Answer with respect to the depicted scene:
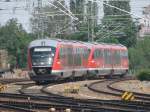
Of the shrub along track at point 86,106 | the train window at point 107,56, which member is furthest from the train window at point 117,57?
the shrub along track at point 86,106

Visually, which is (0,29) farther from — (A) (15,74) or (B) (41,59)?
(B) (41,59)

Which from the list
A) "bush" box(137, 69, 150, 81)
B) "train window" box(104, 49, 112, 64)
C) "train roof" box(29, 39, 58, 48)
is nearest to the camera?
"train roof" box(29, 39, 58, 48)

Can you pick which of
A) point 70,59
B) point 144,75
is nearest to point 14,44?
point 144,75

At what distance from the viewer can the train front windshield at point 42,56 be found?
1459 inches

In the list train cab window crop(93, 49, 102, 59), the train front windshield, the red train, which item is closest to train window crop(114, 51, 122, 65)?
the red train

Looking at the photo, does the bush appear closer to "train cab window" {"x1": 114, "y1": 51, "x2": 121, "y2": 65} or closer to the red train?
the red train

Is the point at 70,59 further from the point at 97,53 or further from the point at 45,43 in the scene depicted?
the point at 97,53

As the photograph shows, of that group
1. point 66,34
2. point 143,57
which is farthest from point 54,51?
point 66,34

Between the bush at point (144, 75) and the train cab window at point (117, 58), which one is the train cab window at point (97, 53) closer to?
the train cab window at point (117, 58)

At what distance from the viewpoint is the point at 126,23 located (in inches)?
3029

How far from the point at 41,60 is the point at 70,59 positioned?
4.02m

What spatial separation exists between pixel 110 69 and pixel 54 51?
47.0 feet

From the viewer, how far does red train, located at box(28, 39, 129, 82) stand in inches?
1463

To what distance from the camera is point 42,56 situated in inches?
1463
